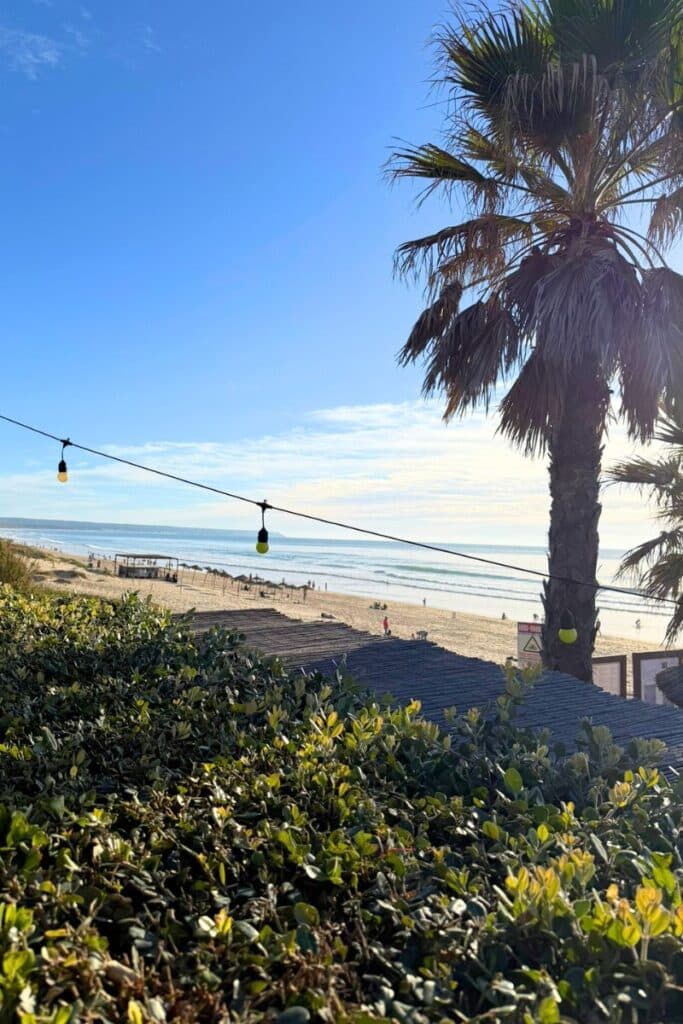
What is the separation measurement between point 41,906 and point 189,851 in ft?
1.25

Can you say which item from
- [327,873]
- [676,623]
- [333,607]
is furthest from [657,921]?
[333,607]

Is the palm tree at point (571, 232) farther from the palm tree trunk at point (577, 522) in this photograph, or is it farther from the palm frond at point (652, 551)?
the palm frond at point (652, 551)

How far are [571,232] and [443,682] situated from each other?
4.95 meters

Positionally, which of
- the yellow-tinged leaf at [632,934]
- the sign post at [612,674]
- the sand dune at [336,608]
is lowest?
the sand dune at [336,608]

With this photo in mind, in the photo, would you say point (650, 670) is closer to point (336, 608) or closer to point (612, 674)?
point (612, 674)

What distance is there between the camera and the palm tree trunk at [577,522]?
6.54 m

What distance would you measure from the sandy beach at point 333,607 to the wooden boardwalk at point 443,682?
14516mm

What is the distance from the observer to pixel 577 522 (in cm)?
655

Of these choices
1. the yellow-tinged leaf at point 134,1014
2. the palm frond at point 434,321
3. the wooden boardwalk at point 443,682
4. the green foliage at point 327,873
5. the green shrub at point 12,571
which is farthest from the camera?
the green shrub at point 12,571

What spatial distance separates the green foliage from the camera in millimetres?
1348

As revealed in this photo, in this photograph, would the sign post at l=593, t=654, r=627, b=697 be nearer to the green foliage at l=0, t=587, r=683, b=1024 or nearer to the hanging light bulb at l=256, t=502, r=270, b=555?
the hanging light bulb at l=256, t=502, r=270, b=555

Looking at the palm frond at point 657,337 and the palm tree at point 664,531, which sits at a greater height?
the palm frond at point 657,337

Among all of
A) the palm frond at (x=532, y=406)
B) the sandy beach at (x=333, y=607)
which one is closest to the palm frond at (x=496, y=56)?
the palm frond at (x=532, y=406)

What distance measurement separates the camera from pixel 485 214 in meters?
7.45
